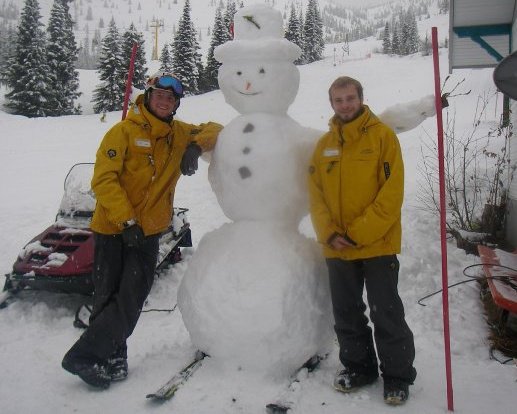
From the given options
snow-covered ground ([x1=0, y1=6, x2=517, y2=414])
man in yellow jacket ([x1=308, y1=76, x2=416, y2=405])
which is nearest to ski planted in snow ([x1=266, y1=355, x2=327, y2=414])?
snow-covered ground ([x1=0, y1=6, x2=517, y2=414])

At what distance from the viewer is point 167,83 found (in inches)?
117

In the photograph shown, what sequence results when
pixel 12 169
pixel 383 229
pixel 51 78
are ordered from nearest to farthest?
pixel 383 229
pixel 12 169
pixel 51 78

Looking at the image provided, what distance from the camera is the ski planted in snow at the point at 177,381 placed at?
101 inches

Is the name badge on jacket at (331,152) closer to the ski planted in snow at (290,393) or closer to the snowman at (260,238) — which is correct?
the snowman at (260,238)

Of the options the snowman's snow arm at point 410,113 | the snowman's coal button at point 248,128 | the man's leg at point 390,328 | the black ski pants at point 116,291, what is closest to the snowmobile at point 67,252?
the black ski pants at point 116,291

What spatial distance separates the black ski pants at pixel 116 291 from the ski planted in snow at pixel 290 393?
110 cm

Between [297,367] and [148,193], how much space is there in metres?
1.51

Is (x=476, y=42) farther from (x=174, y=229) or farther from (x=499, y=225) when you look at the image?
(x=174, y=229)

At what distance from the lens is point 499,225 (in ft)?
16.9

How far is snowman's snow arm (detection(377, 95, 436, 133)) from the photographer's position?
2.98m

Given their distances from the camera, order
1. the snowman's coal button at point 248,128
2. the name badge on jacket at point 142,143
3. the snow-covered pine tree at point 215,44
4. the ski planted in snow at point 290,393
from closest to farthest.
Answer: the ski planted in snow at point 290,393, the name badge on jacket at point 142,143, the snowman's coal button at point 248,128, the snow-covered pine tree at point 215,44

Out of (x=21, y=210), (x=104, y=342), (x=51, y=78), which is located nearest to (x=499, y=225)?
(x=104, y=342)

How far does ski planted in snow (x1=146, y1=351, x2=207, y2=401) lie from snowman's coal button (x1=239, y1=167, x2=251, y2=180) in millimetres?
1275

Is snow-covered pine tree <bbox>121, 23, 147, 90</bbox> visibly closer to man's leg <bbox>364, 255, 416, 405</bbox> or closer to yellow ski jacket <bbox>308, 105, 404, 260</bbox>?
yellow ski jacket <bbox>308, 105, 404, 260</bbox>
